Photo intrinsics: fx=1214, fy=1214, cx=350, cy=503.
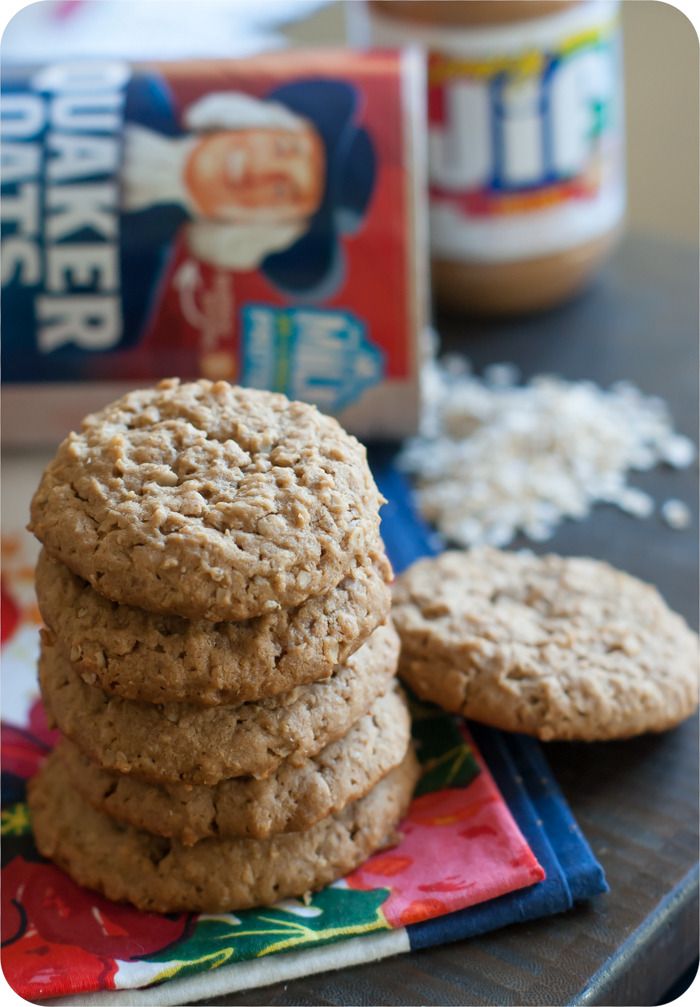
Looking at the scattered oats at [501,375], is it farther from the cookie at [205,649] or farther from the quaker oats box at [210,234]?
the cookie at [205,649]

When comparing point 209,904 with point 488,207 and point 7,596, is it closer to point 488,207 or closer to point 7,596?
point 7,596

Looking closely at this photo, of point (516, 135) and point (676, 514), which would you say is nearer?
point (676, 514)

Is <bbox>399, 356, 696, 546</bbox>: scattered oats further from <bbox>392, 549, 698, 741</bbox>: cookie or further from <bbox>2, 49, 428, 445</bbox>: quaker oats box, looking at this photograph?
<bbox>392, 549, 698, 741</bbox>: cookie

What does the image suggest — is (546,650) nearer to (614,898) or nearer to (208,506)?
(614,898)

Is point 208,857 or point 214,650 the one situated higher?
point 214,650

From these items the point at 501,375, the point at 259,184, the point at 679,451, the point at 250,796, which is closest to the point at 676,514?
the point at 679,451

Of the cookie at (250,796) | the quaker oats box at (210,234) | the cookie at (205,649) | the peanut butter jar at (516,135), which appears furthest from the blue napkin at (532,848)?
the peanut butter jar at (516,135)

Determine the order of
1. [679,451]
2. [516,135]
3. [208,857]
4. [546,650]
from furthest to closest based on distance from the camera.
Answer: [516,135]
[679,451]
[546,650]
[208,857]

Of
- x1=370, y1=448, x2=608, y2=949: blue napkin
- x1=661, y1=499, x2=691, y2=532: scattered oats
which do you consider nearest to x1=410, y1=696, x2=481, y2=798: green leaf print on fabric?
x1=370, y1=448, x2=608, y2=949: blue napkin
